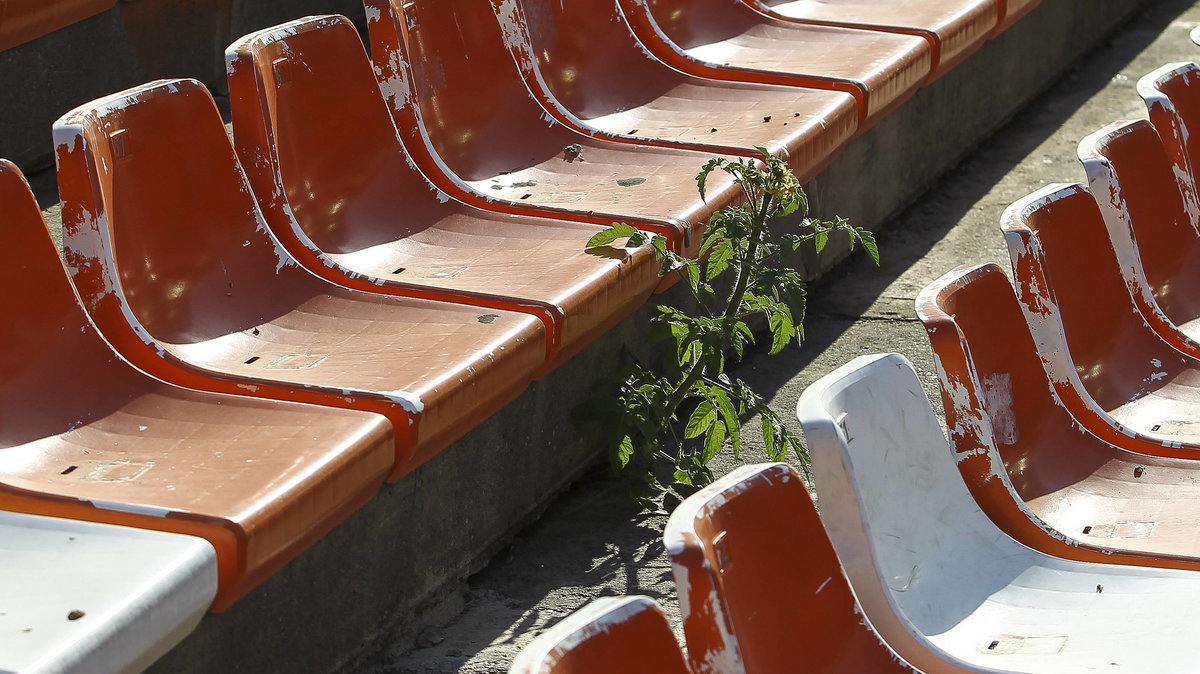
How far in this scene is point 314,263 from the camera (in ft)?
10.1

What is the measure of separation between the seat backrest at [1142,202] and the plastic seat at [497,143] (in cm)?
77

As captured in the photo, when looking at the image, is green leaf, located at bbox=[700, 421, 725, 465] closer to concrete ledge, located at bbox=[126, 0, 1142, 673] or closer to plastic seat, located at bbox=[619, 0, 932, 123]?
concrete ledge, located at bbox=[126, 0, 1142, 673]

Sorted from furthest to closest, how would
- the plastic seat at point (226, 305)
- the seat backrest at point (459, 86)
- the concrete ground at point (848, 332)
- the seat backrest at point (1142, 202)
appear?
the seat backrest at point (459, 86)
the seat backrest at point (1142, 202)
the concrete ground at point (848, 332)
the plastic seat at point (226, 305)

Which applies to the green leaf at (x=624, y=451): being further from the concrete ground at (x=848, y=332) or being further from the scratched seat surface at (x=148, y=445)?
the scratched seat surface at (x=148, y=445)

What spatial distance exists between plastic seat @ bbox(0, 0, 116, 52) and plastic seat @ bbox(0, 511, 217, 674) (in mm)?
1781

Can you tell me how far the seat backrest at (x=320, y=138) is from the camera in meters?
3.05

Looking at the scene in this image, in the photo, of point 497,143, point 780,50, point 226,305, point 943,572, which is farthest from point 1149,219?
point 226,305

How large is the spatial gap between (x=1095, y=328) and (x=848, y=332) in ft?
3.32

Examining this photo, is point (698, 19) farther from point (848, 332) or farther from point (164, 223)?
point (164, 223)

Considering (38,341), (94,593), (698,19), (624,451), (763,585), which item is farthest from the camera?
(698,19)

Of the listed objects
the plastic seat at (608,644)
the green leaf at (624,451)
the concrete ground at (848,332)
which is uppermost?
the plastic seat at (608,644)

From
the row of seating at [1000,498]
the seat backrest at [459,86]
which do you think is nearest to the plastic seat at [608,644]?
the row of seating at [1000,498]

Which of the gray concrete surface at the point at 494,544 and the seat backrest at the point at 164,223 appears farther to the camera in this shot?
the seat backrest at the point at 164,223

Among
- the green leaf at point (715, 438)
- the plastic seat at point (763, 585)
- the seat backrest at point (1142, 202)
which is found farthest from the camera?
the seat backrest at point (1142, 202)
